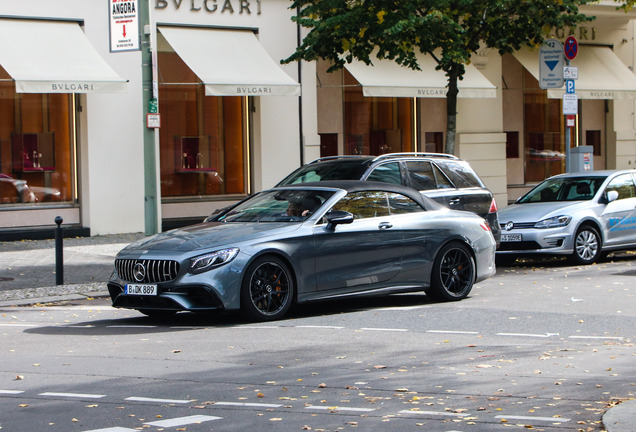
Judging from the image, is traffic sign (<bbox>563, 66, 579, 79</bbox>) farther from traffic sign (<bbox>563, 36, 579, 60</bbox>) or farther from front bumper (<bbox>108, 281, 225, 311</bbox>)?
front bumper (<bbox>108, 281, 225, 311</bbox>)

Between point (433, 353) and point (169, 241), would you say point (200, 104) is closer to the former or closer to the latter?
point (169, 241)

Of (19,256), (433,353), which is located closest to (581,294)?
(433,353)

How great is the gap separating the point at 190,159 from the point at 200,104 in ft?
3.95

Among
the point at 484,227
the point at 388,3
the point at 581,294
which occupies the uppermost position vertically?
the point at 388,3

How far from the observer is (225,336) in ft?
33.1

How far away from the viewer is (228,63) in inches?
890

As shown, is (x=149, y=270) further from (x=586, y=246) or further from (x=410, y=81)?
(x=410, y=81)

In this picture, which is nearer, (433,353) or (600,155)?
(433,353)

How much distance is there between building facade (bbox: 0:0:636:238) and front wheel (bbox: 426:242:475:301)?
6748mm

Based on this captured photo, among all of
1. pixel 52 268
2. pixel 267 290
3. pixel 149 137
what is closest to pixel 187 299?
pixel 267 290

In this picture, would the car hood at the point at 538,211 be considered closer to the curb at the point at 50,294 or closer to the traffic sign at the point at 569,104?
the traffic sign at the point at 569,104

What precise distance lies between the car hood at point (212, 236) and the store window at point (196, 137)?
11.8 metres

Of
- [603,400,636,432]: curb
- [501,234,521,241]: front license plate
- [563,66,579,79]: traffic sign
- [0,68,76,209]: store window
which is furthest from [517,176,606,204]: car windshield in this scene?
[603,400,636,432]: curb

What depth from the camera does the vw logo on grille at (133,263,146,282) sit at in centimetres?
1076
